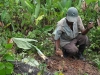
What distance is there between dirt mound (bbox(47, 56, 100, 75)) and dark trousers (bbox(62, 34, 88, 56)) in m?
0.14

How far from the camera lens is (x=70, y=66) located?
14.6 ft

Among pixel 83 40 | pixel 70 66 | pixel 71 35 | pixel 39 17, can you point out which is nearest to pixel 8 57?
pixel 70 66

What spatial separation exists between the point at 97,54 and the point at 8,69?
6.65 ft

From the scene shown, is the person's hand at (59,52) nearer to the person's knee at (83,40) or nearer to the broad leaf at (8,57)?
the person's knee at (83,40)

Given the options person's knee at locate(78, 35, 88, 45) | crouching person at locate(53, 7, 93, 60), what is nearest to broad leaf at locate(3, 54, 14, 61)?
crouching person at locate(53, 7, 93, 60)

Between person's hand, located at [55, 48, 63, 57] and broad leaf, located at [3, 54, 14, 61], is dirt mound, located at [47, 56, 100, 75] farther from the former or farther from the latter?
broad leaf, located at [3, 54, 14, 61]

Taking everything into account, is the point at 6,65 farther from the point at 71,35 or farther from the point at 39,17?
the point at 39,17

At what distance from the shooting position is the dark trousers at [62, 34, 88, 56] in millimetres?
4586

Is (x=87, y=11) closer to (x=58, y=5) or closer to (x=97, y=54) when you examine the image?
(x=58, y=5)

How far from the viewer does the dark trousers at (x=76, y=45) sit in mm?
4586

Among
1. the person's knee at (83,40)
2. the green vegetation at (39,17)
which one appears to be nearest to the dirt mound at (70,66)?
the person's knee at (83,40)

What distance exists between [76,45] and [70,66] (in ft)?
1.37

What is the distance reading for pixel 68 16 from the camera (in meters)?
4.37

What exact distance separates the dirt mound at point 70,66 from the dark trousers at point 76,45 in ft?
0.44
